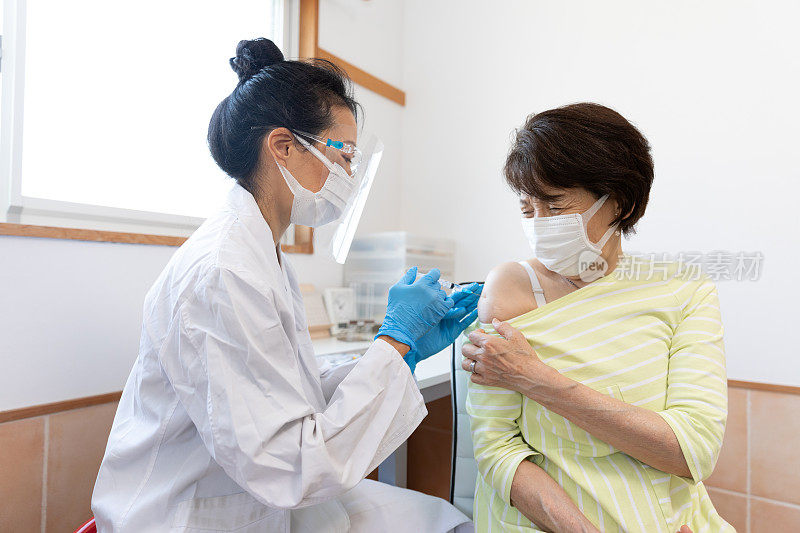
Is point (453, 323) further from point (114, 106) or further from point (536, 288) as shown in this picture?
point (114, 106)

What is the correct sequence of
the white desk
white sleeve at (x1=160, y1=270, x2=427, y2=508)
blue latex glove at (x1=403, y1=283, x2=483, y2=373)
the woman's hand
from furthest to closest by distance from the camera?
the white desk → blue latex glove at (x1=403, y1=283, x2=483, y2=373) → the woman's hand → white sleeve at (x1=160, y1=270, x2=427, y2=508)

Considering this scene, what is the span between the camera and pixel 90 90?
151 cm

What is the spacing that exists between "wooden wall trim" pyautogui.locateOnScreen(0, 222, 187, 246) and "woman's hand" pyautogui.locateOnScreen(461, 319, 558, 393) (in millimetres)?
1090

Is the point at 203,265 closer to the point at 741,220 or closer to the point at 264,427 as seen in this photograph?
the point at 264,427

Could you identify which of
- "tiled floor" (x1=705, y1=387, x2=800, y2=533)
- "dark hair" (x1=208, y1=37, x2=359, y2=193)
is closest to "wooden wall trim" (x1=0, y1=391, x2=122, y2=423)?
"dark hair" (x1=208, y1=37, x2=359, y2=193)

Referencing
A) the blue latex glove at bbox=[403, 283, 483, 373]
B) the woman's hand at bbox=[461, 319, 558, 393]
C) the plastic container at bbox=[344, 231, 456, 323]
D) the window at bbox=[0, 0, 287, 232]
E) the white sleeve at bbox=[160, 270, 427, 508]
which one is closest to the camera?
the white sleeve at bbox=[160, 270, 427, 508]

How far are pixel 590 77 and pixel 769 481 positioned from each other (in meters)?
1.60

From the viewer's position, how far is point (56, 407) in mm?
1299

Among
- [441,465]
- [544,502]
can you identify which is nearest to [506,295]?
[544,502]

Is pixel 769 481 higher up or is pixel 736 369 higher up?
pixel 736 369

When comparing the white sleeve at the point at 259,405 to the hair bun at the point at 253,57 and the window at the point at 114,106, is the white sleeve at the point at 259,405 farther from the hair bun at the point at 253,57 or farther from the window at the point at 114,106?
the window at the point at 114,106

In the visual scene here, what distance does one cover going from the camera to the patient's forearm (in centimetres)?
85

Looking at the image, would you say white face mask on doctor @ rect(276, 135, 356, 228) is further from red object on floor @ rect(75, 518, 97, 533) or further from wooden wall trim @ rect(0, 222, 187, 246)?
red object on floor @ rect(75, 518, 97, 533)

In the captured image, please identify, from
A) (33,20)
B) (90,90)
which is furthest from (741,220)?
(33,20)
